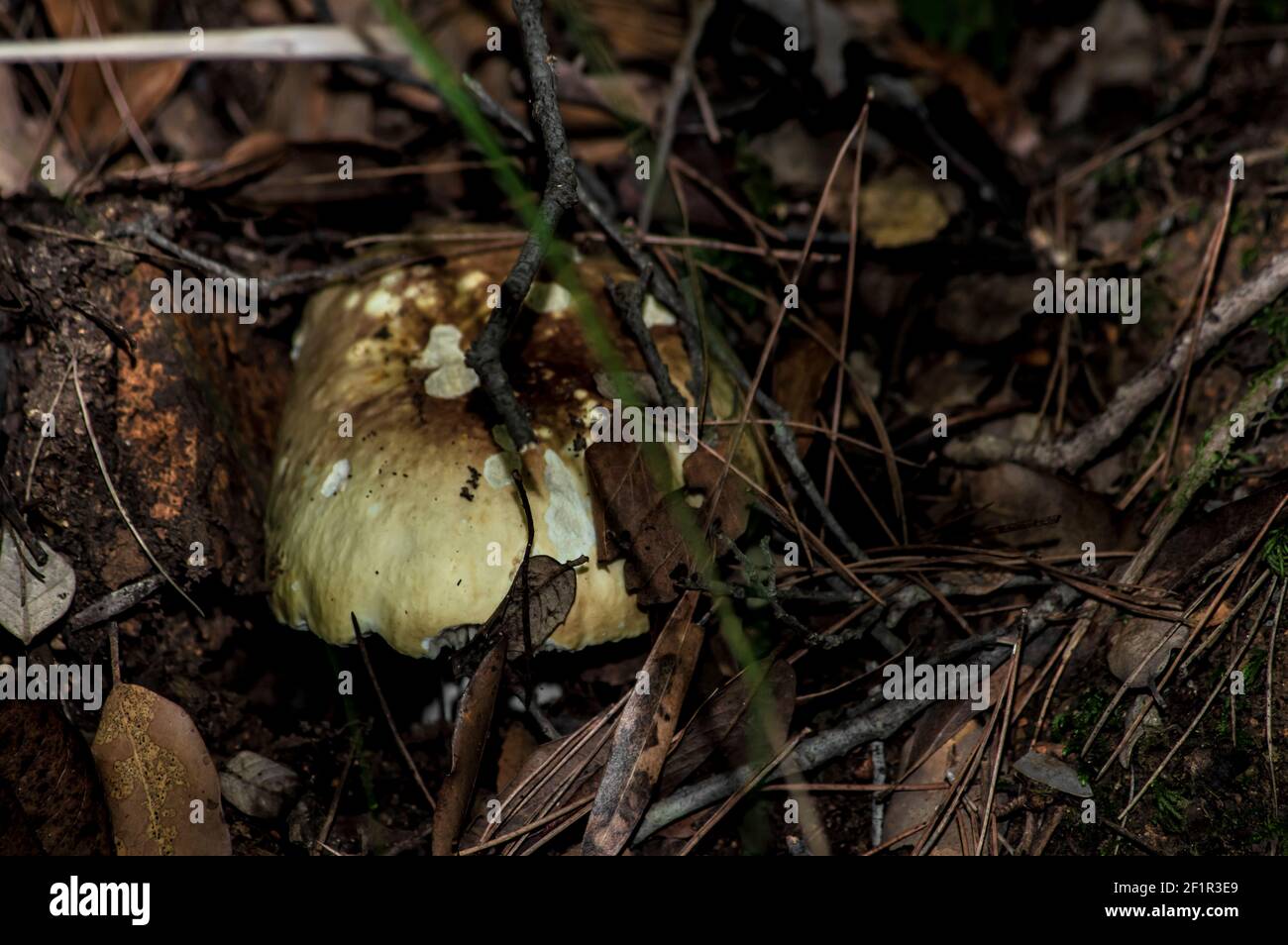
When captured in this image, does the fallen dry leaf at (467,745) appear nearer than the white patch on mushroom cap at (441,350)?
Yes

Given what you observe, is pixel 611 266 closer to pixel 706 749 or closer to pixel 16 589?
pixel 706 749

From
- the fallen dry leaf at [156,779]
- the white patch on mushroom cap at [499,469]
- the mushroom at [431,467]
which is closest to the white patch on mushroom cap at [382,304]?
the mushroom at [431,467]

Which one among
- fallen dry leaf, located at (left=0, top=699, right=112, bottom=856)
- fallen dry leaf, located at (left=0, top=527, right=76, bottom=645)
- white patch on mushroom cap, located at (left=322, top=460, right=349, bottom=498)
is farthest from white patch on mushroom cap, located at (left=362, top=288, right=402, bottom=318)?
fallen dry leaf, located at (left=0, top=699, right=112, bottom=856)

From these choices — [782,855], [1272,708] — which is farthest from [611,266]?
[1272,708]

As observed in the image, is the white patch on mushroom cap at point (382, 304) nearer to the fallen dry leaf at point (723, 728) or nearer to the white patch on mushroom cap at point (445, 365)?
the white patch on mushroom cap at point (445, 365)

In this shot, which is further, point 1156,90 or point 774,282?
point 1156,90

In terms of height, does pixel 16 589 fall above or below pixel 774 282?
below

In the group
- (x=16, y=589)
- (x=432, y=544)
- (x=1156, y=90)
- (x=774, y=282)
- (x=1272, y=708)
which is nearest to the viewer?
(x=1272, y=708)
